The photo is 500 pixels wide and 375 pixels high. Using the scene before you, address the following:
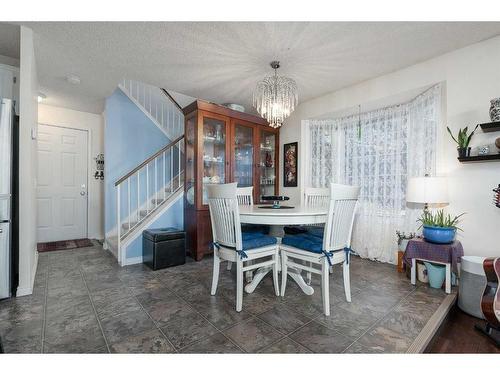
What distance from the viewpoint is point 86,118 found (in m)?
4.28

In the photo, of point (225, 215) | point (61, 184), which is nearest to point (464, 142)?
point (225, 215)

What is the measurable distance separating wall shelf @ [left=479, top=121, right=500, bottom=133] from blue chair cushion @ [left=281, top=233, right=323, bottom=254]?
1.78 meters

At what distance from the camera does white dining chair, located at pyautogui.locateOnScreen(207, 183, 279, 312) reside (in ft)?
6.07

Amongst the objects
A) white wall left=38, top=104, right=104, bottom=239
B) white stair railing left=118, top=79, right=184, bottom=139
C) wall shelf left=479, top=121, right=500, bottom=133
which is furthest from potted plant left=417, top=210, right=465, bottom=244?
white wall left=38, top=104, right=104, bottom=239

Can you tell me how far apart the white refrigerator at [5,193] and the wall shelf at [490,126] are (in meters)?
4.16

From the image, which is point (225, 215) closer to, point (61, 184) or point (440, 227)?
point (440, 227)

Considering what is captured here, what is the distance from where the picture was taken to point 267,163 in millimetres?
4152

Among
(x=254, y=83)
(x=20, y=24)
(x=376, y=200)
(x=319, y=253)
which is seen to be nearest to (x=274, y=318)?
(x=319, y=253)

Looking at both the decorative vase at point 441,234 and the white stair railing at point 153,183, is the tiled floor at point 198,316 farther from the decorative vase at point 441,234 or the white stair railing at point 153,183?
the white stair railing at point 153,183

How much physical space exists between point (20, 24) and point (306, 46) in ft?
8.28

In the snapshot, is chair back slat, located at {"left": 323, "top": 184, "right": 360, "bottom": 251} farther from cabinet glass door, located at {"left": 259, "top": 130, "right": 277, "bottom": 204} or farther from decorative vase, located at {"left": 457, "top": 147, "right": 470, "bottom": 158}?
cabinet glass door, located at {"left": 259, "top": 130, "right": 277, "bottom": 204}

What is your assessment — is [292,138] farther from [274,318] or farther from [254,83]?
[274,318]

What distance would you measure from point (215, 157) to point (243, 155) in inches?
19.6

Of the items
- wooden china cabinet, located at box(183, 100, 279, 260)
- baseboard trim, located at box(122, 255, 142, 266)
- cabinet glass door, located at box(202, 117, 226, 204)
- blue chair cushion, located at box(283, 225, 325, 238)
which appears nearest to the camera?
blue chair cushion, located at box(283, 225, 325, 238)
